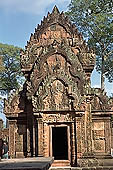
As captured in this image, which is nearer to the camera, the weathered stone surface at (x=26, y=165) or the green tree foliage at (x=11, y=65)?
the weathered stone surface at (x=26, y=165)

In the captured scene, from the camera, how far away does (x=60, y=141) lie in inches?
606

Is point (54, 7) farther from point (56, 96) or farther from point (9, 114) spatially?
point (9, 114)

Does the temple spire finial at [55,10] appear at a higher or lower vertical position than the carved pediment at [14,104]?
higher

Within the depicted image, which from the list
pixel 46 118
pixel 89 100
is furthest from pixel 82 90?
pixel 46 118

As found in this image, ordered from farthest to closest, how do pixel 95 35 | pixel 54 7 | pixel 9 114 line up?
pixel 95 35 < pixel 54 7 < pixel 9 114

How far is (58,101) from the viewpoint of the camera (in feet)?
35.6

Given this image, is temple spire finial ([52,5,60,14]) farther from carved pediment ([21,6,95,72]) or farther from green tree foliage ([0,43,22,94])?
green tree foliage ([0,43,22,94])

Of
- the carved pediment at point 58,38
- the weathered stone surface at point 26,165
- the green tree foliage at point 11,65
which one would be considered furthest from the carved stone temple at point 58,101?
the green tree foliage at point 11,65

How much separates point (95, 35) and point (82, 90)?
34.4 feet

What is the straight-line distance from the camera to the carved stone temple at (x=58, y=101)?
35.4 feet

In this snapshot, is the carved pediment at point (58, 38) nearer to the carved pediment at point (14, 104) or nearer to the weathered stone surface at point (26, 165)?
the carved pediment at point (14, 104)

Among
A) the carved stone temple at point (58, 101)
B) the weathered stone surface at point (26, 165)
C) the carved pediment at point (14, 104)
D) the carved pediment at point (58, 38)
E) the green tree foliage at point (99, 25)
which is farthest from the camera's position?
the green tree foliage at point (99, 25)

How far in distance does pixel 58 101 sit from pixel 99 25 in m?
10.6

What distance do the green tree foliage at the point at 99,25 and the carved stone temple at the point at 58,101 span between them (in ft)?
25.4
